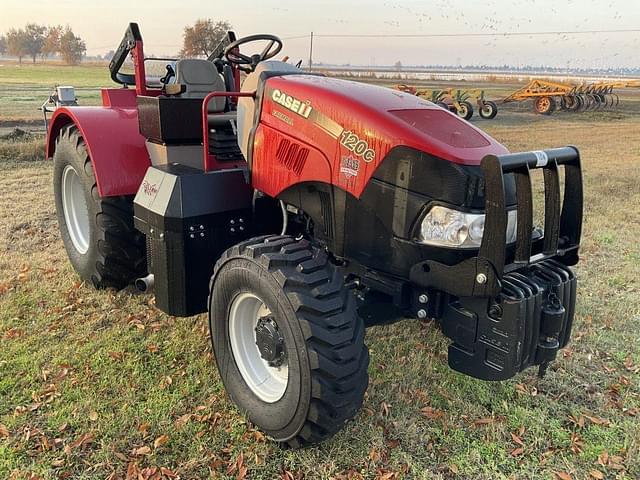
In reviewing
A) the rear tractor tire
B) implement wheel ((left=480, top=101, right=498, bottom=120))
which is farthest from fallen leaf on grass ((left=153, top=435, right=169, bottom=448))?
implement wheel ((left=480, top=101, right=498, bottom=120))

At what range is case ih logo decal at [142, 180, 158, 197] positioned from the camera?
10.4 feet

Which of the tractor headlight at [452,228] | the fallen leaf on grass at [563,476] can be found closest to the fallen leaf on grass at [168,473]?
the tractor headlight at [452,228]

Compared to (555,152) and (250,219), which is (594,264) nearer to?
(555,152)

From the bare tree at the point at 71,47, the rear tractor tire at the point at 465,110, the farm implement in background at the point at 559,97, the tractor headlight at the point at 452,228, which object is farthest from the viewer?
the bare tree at the point at 71,47

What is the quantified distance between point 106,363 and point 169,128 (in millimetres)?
1458

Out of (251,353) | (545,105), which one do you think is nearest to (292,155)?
(251,353)

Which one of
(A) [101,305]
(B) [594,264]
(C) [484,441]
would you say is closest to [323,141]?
(C) [484,441]

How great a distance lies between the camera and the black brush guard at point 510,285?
232 centimetres

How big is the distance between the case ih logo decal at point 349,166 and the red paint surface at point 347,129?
0.04ft

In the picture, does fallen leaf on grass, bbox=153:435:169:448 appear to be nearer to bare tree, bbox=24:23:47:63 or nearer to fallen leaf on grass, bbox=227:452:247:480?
fallen leaf on grass, bbox=227:452:247:480

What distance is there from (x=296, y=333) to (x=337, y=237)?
546mm

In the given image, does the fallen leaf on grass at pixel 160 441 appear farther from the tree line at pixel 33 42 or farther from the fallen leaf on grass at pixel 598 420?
the tree line at pixel 33 42

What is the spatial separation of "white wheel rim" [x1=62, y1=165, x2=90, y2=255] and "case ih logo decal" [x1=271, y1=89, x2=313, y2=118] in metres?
2.42

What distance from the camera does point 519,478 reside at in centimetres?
264
